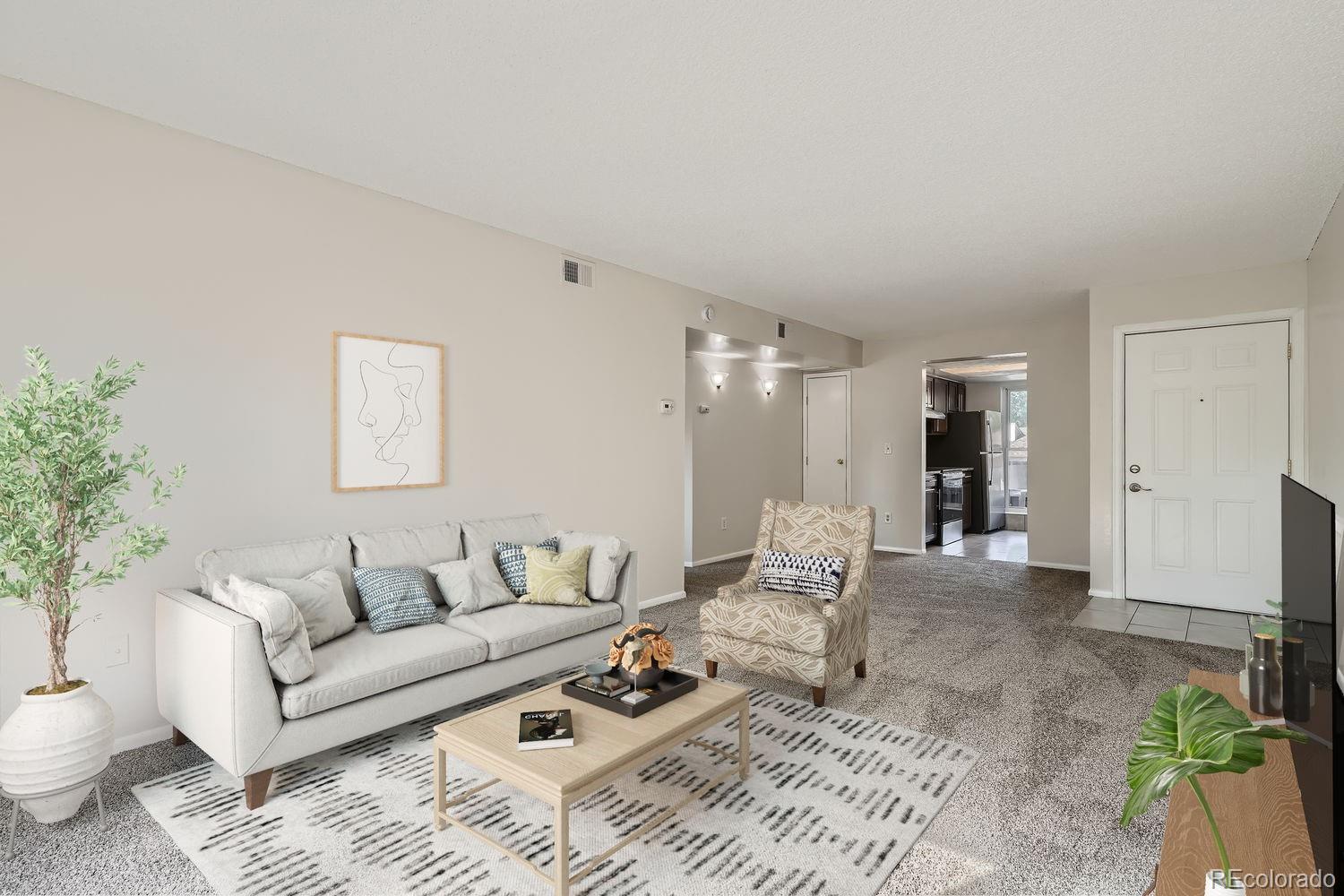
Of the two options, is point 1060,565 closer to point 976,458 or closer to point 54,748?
point 976,458

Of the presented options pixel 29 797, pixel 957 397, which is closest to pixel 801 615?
pixel 29 797

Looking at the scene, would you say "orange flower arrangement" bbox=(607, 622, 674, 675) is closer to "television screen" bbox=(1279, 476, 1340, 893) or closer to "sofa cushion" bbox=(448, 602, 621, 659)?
"sofa cushion" bbox=(448, 602, 621, 659)

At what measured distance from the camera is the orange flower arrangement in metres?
2.52

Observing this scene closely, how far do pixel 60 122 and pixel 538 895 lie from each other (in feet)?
11.0

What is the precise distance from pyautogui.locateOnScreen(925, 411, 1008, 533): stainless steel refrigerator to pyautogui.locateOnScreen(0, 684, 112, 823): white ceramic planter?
9.50m

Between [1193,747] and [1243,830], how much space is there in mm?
589

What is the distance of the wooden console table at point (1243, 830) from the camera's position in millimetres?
1306

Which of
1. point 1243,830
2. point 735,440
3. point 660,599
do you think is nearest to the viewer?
point 1243,830

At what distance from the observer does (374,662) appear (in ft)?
8.97

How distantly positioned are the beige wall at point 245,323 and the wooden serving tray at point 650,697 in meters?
1.75

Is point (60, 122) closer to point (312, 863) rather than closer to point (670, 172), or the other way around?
point (670, 172)

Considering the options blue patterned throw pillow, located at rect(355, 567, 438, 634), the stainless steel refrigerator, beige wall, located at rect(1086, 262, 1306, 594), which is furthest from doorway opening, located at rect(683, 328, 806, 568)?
blue patterned throw pillow, located at rect(355, 567, 438, 634)

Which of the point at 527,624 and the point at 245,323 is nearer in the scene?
the point at 245,323

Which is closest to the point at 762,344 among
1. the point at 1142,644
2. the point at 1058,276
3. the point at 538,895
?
the point at 1058,276
